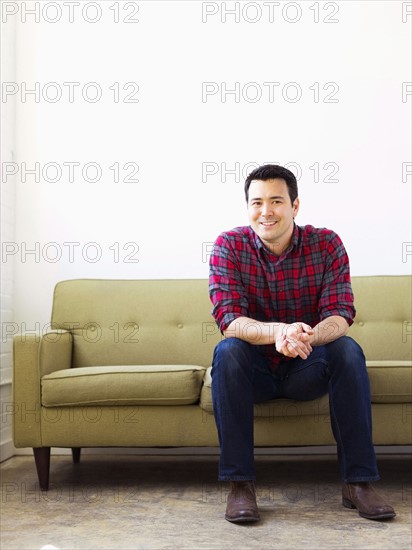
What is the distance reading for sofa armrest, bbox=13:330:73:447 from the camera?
241 centimetres

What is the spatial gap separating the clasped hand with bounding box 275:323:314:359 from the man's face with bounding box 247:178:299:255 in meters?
0.37

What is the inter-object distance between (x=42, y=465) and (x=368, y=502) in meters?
1.17

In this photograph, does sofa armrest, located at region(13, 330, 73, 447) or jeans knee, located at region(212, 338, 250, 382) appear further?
sofa armrest, located at region(13, 330, 73, 447)

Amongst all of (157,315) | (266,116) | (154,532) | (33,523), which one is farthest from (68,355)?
(266,116)

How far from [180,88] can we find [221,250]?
136cm

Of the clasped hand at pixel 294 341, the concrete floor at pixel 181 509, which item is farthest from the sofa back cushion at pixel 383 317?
the clasped hand at pixel 294 341

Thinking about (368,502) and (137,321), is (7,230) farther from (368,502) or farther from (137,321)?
(368,502)

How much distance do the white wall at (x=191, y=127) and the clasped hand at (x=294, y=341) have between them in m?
1.29

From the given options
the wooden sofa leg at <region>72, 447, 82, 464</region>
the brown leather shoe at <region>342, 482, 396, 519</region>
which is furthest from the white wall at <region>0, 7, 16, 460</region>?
the brown leather shoe at <region>342, 482, 396, 519</region>

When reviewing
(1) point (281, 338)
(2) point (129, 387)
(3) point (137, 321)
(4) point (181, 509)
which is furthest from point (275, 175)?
(4) point (181, 509)

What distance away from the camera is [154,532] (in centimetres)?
189

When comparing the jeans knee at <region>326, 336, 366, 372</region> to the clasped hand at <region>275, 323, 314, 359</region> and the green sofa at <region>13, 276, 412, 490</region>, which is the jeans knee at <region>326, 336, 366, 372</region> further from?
the green sofa at <region>13, 276, 412, 490</region>

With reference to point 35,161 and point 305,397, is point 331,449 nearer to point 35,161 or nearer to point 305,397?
point 305,397

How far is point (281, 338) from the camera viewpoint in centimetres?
200
